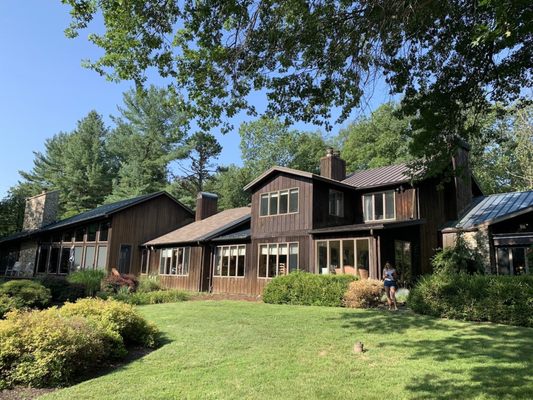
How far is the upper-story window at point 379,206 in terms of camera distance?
1972 cm

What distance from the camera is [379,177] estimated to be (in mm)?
21109

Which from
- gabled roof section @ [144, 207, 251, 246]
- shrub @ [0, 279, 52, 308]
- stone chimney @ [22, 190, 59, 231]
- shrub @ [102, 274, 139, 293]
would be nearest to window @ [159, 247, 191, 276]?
gabled roof section @ [144, 207, 251, 246]

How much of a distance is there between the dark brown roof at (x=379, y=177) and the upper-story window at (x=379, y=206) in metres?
0.58

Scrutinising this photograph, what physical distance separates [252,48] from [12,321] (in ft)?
21.5

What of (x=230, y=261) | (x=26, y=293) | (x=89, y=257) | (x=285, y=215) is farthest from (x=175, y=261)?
(x=26, y=293)

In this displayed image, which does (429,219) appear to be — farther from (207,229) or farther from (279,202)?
(207,229)

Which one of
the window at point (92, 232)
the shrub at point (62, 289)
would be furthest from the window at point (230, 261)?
the window at point (92, 232)

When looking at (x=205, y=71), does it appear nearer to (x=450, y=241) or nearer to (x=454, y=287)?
(x=454, y=287)

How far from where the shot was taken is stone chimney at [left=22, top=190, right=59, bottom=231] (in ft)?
108

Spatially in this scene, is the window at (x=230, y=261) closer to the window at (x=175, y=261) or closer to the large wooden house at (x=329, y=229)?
the large wooden house at (x=329, y=229)

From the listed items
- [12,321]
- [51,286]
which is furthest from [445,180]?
[51,286]

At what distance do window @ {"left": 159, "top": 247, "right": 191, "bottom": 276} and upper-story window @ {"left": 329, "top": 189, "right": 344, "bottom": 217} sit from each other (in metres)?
9.38

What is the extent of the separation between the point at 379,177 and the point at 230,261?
29.8ft

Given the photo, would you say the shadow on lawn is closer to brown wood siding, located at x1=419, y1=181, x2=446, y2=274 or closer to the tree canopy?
the tree canopy
